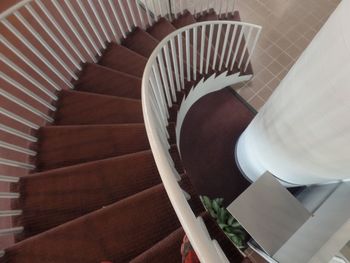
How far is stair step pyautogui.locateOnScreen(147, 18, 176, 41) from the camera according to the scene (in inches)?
140

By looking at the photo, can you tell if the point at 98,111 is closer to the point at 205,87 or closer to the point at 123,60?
the point at 123,60

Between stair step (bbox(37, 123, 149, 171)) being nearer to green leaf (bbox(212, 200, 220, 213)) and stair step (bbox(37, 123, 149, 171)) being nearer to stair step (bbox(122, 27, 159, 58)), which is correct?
green leaf (bbox(212, 200, 220, 213))

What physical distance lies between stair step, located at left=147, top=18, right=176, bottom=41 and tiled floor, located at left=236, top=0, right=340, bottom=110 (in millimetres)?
1362

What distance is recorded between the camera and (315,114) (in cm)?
138

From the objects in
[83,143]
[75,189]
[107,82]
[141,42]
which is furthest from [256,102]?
[75,189]

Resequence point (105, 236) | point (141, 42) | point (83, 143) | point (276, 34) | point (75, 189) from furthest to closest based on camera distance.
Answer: point (276, 34)
point (141, 42)
point (83, 143)
point (75, 189)
point (105, 236)

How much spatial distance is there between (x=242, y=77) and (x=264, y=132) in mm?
1845

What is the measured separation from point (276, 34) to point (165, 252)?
406 centimetres

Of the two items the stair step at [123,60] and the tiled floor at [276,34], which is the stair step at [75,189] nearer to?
the stair step at [123,60]

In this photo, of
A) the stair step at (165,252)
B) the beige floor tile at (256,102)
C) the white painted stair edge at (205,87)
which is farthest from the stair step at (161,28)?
the stair step at (165,252)

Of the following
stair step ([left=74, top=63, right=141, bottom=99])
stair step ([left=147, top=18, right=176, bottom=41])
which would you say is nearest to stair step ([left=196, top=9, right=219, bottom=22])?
stair step ([left=147, top=18, right=176, bottom=41])

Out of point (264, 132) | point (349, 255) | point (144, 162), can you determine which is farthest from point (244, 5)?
point (349, 255)

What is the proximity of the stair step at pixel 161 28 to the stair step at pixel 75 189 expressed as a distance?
2160 millimetres

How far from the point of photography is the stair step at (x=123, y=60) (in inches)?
122
